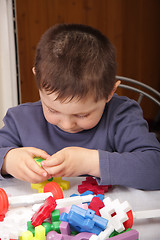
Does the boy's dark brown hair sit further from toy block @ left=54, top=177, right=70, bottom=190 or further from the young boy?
toy block @ left=54, top=177, right=70, bottom=190

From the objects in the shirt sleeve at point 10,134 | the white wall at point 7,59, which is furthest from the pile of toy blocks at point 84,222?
the white wall at point 7,59

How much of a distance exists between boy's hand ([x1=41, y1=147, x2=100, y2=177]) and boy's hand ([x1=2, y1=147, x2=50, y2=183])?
0.02m

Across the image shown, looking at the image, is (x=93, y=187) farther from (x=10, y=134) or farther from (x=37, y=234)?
(x=10, y=134)

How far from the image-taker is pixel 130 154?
67 centimetres

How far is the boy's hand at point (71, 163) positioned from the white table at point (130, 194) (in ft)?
0.12

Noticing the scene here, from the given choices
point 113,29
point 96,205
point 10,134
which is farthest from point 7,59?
point 96,205

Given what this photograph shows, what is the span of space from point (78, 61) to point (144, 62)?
8.21 ft

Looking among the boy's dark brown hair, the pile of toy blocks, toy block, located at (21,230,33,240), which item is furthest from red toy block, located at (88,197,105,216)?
the boy's dark brown hair

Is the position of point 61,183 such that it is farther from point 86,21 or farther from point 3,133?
point 86,21

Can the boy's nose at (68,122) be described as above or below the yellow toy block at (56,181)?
above

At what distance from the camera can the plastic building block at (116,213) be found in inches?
17.8

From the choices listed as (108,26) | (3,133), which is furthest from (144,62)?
(3,133)

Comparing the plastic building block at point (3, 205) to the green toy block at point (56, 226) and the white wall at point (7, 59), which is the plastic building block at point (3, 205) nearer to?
the green toy block at point (56, 226)

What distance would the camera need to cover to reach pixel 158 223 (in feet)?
1.64
